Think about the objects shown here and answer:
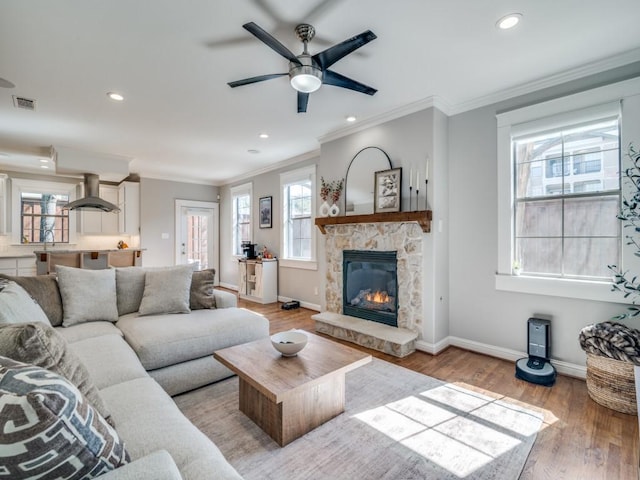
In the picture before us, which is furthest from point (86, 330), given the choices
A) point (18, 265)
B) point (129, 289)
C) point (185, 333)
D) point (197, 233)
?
point (197, 233)

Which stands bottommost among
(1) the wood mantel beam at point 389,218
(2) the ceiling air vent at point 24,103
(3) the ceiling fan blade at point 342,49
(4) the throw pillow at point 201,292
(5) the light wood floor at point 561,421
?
(5) the light wood floor at point 561,421

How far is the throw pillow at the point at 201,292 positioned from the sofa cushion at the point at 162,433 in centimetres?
154

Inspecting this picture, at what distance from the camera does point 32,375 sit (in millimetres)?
686

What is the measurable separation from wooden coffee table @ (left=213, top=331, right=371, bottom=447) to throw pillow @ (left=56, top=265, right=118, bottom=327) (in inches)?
55.0

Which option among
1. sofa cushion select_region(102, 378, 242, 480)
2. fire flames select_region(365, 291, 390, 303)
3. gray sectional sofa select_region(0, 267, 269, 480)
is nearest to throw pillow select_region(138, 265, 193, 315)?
gray sectional sofa select_region(0, 267, 269, 480)

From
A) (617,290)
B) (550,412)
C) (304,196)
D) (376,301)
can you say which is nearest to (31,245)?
(304,196)

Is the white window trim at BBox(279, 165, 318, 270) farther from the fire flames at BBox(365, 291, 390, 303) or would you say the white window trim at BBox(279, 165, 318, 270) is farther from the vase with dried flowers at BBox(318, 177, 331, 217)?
the fire flames at BBox(365, 291, 390, 303)

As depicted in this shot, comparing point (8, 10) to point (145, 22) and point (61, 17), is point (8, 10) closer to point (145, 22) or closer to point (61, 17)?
point (61, 17)

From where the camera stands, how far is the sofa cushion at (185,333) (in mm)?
2252

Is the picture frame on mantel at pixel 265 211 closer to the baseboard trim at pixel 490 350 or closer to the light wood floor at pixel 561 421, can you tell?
the light wood floor at pixel 561 421

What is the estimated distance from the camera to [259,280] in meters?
5.81

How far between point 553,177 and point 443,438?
99.9 inches

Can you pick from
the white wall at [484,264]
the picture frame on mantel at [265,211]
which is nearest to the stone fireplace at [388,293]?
the white wall at [484,264]

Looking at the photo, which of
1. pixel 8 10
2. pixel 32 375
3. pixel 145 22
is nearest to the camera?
pixel 32 375
